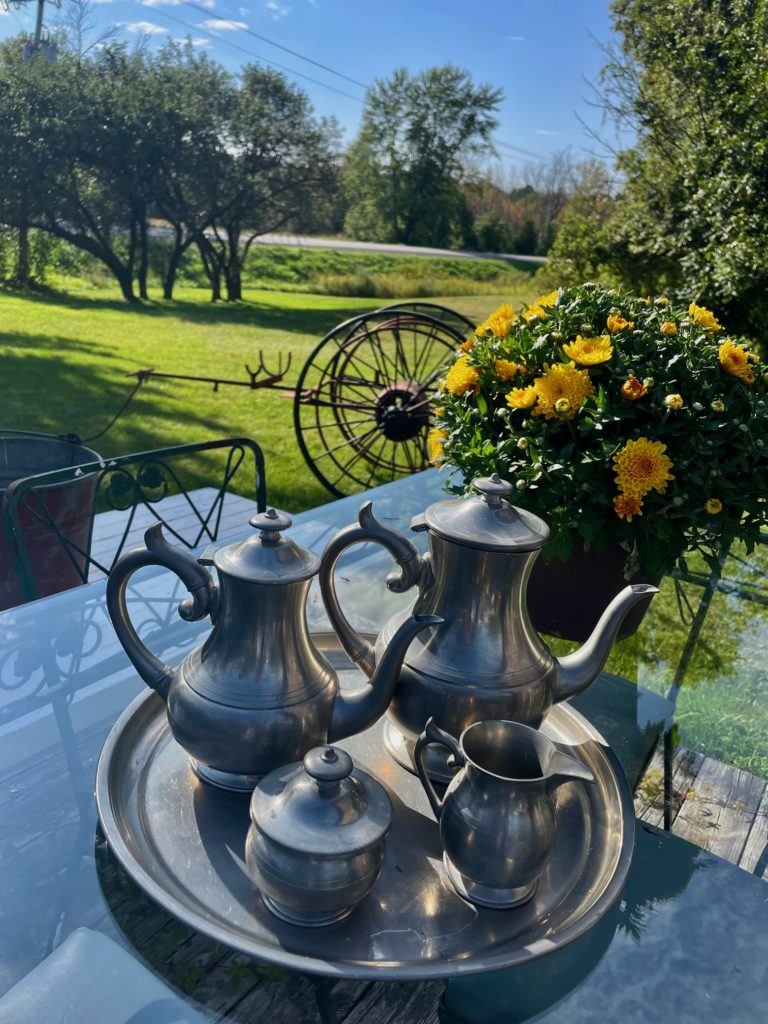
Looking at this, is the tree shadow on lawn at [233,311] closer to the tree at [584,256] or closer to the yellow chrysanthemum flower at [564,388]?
the tree at [584,256]

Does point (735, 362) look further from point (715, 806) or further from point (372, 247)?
point (372, 247)

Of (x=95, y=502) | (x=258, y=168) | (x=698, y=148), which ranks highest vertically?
(x=698, y=148)

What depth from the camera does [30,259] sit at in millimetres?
4816

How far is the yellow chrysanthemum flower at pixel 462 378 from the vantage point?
0.98m

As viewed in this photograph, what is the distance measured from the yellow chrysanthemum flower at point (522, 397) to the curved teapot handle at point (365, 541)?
1.06 ft

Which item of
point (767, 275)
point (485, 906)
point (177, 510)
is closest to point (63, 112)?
point (177, 510)

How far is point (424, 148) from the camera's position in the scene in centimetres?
997

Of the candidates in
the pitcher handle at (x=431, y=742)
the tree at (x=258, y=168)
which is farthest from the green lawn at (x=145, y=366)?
the pitcher handle at (x=431, y=742)

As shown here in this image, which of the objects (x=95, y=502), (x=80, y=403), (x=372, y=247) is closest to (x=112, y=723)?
(x=95, y=502)

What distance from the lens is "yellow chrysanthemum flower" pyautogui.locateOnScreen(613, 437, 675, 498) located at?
2.69 feet

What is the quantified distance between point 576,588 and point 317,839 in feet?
1.90

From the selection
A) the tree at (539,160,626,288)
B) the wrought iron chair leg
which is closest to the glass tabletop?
the wrought iron chair leg

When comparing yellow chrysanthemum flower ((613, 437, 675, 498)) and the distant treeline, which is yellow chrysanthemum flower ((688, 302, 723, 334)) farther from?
the distant treeline

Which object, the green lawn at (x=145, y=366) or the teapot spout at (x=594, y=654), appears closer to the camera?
the teapot spout at (x=594, y=654)
